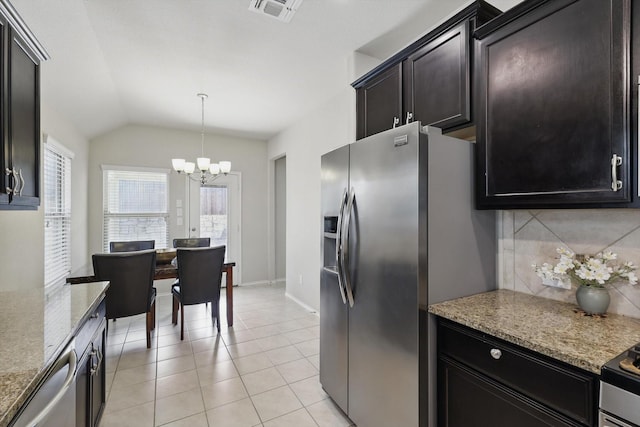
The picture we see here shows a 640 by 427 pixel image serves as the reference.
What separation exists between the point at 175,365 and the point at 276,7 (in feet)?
9.79

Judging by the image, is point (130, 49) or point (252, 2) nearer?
point (252, 2)

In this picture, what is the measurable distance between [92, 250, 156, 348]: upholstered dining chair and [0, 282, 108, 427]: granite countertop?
1.03 m

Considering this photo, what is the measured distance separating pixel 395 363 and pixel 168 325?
3.13 m

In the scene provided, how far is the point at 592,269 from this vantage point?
1.34m

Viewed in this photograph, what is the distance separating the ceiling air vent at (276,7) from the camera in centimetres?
202

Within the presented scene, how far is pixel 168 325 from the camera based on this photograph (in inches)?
145

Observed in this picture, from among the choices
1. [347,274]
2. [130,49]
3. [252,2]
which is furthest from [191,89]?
[347,274]

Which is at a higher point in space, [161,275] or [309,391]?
→ [161,275]

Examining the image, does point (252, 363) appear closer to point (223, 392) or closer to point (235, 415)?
point (223, 392)

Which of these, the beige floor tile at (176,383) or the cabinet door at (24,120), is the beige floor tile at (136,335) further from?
the cabinet door at (24,120)

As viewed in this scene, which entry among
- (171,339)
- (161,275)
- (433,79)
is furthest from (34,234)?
(433,79)

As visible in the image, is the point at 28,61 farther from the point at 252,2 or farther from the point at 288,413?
the point at 288,413

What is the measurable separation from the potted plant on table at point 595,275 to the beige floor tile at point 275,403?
1812 millimetres

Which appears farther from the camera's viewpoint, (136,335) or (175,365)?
(136,335)
